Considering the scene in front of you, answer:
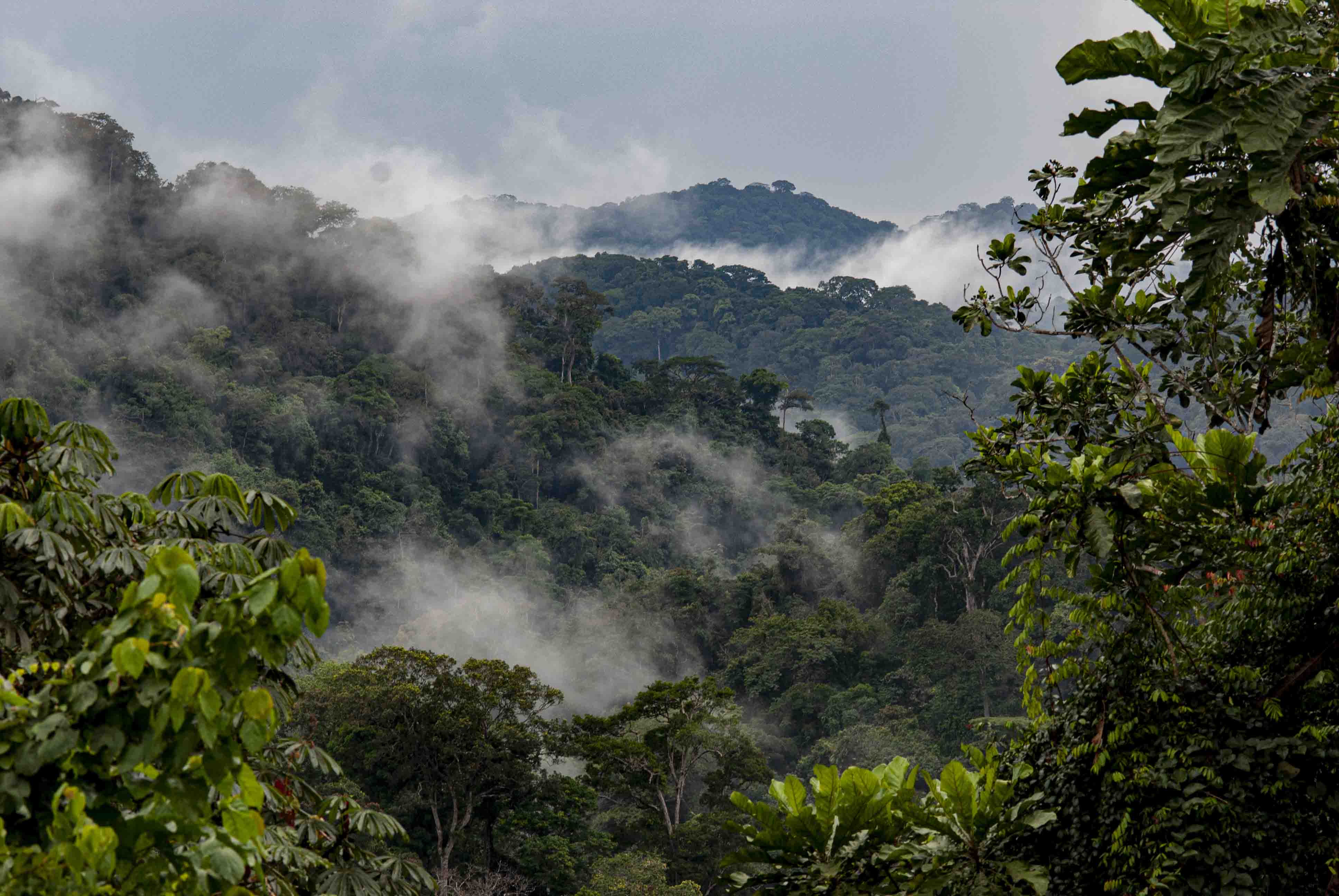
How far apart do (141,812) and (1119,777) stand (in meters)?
2.28

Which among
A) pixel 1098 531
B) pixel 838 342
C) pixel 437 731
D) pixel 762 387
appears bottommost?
pixel 1098 531

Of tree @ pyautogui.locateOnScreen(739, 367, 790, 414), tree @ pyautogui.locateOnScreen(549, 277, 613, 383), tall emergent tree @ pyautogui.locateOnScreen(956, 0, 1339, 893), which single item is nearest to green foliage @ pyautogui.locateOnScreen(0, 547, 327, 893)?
tall emergent tree @ pyautogui.locateOnScreen(956, 0, 1339, 893)

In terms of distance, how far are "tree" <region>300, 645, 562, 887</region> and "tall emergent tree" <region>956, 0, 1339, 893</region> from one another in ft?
48.2

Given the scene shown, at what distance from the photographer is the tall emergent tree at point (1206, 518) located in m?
2.12

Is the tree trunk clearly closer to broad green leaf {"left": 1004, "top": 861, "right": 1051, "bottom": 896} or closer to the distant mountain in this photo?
broad green leaf {"left": 1004, "top": 861, "right": 1051, "bottom": 896}

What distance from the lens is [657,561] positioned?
1388 inches

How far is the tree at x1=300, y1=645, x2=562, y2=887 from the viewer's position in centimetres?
1680

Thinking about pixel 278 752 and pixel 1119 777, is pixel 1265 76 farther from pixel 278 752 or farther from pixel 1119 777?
pixel 278 752

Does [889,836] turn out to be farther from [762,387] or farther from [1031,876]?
[762,387]

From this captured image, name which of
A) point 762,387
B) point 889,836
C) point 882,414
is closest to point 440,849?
point 889,836

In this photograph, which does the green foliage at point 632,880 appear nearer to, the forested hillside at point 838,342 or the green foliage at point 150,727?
the green foliage at point 150,727

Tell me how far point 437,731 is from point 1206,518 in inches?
611

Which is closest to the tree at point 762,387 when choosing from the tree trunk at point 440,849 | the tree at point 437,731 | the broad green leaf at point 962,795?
the tree at point 437,731

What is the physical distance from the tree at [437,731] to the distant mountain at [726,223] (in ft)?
288
